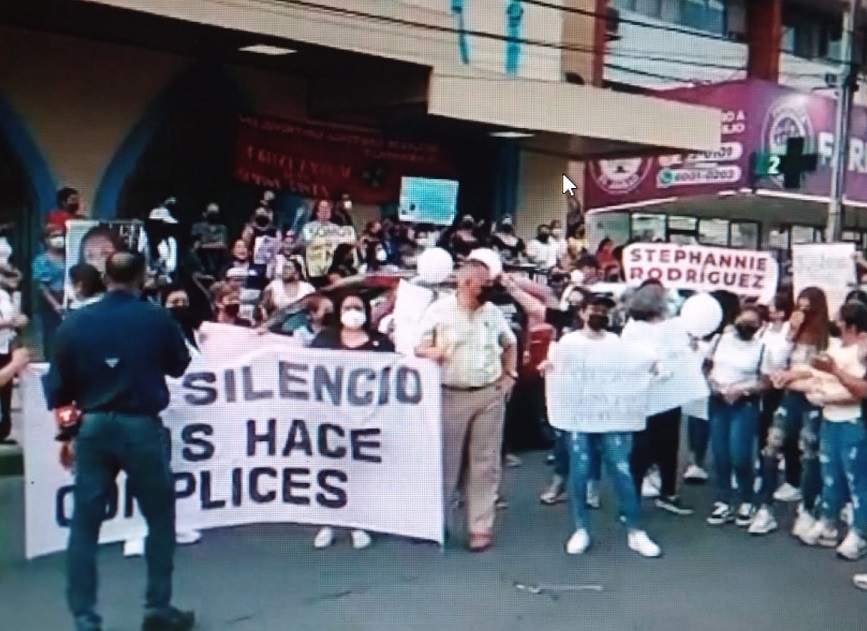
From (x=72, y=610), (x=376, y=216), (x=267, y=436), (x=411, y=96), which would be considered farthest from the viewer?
(x=376, y=216)

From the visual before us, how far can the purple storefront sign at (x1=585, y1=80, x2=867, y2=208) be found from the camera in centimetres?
2778

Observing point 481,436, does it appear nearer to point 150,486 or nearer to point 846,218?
point 150,486

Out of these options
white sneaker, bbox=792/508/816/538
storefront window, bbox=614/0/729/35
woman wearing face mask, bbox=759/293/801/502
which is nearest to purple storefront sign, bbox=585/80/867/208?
storefront window, bbox=614/0/729/35

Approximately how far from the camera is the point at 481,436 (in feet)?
29.3

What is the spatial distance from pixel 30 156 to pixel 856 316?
1111 cm

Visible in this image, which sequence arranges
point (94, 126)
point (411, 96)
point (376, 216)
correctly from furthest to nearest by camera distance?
1. point (376, 216)
2. point (411, 96)
3. point (94, 126)

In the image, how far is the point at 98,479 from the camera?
6.66 m

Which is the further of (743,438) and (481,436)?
(743,438)

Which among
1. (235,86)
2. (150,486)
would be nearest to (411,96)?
(235,86)

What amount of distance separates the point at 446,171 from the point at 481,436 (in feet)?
45.7

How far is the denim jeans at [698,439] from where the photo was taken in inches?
452

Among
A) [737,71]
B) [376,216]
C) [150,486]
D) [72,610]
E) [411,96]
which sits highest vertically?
[737,71]

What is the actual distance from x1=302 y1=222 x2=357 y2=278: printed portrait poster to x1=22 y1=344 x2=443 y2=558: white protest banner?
8.27 m

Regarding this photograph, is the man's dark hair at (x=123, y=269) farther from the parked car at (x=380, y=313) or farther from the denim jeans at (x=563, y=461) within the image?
the parked car at (x=380, y=313)
